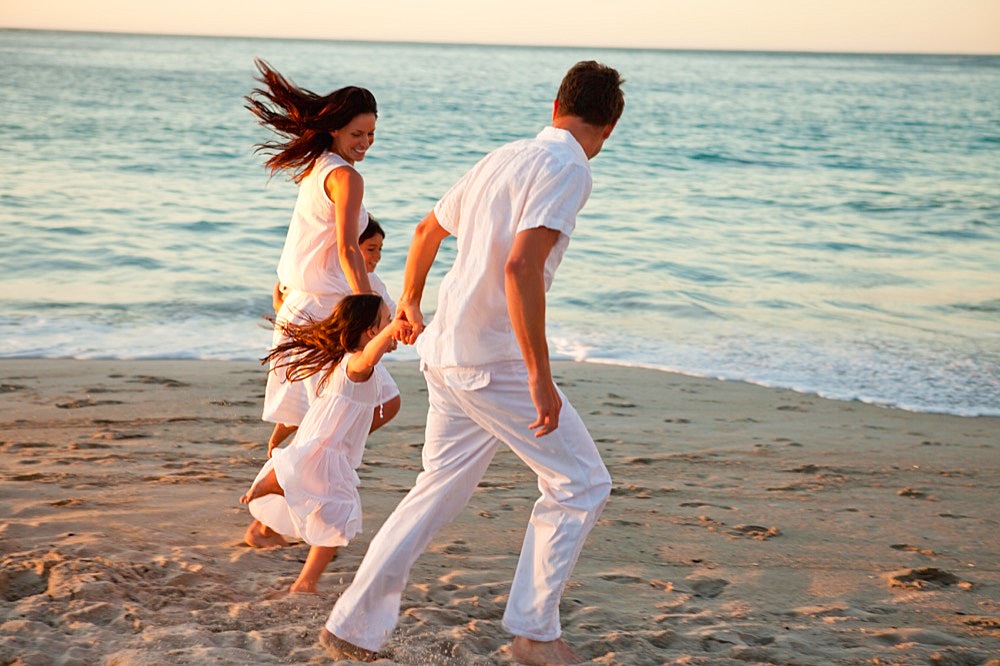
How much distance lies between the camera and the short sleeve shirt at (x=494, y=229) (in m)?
2.82

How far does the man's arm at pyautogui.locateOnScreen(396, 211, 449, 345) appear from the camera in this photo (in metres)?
3.15

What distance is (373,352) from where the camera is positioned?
3.40 m

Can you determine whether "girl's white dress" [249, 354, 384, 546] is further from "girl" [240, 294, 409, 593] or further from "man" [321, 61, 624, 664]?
"man" [321, 61, 624, 664]

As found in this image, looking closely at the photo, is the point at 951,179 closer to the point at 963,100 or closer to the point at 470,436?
the point at 470,436

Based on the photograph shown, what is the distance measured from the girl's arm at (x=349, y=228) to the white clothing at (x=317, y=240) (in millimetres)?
66

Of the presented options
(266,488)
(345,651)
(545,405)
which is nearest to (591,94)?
(545,405)

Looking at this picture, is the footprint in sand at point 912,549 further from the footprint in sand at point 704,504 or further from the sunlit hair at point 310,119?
the sunlit hair at point 310,119

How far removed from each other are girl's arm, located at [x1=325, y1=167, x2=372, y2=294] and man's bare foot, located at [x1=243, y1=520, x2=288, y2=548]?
100cm

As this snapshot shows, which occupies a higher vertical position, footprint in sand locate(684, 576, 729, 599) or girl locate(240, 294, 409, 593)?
girl locate(240, 294, 409, 593)

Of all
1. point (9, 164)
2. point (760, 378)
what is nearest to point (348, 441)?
point (760, 378)

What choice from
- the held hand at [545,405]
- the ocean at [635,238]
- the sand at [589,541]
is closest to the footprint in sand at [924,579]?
the sand at [589,541]

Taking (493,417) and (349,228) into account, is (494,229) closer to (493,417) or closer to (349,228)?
(493,417)

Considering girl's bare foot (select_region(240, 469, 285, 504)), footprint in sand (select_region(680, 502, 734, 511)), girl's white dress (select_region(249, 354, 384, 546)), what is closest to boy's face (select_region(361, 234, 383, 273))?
girl's white dress (select_region(249, 354, 384, 546))

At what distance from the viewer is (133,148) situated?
72.1ft
